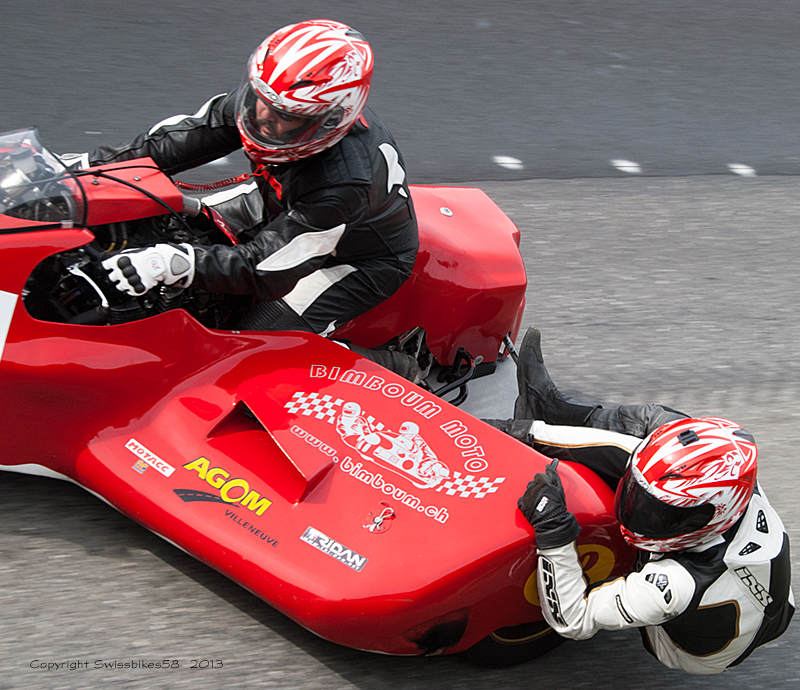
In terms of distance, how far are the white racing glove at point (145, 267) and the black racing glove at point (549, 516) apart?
4.43 feet

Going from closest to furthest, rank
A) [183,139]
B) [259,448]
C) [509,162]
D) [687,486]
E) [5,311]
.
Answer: [687,486] < [5,311] < [259,448] < [183,139] < [509,162]

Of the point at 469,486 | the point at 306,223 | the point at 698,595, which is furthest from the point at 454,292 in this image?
the point at 698,595

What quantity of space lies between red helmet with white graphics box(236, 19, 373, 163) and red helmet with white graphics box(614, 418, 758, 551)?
1482 millimetres

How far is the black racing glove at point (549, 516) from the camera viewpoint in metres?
2.92

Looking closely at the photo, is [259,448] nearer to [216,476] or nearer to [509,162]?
[216,476]

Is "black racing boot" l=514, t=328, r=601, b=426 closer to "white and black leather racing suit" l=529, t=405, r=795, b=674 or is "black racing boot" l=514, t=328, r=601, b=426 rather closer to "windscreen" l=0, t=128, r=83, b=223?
"white and black leather racing suit" l=529, t=405, r=795, b=674

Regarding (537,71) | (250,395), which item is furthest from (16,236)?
(537,71)

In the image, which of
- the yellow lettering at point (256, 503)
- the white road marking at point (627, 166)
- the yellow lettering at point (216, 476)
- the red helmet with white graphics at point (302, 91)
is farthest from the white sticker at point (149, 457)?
the white road marking at point (627, 166)

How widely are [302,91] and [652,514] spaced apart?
5.65 feet

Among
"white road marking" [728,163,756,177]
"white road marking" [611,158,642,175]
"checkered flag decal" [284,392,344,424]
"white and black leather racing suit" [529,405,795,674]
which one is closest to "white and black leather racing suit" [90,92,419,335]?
"checkered flag decal" [284,392,344,424]

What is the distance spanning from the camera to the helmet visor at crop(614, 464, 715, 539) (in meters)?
2.74

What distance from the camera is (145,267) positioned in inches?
120

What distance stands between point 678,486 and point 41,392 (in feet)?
6.63

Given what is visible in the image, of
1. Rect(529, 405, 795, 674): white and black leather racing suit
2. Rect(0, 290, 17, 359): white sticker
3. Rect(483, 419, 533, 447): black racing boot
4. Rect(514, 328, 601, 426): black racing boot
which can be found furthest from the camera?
Rect(514, 328, 601, 426): black racing boot
